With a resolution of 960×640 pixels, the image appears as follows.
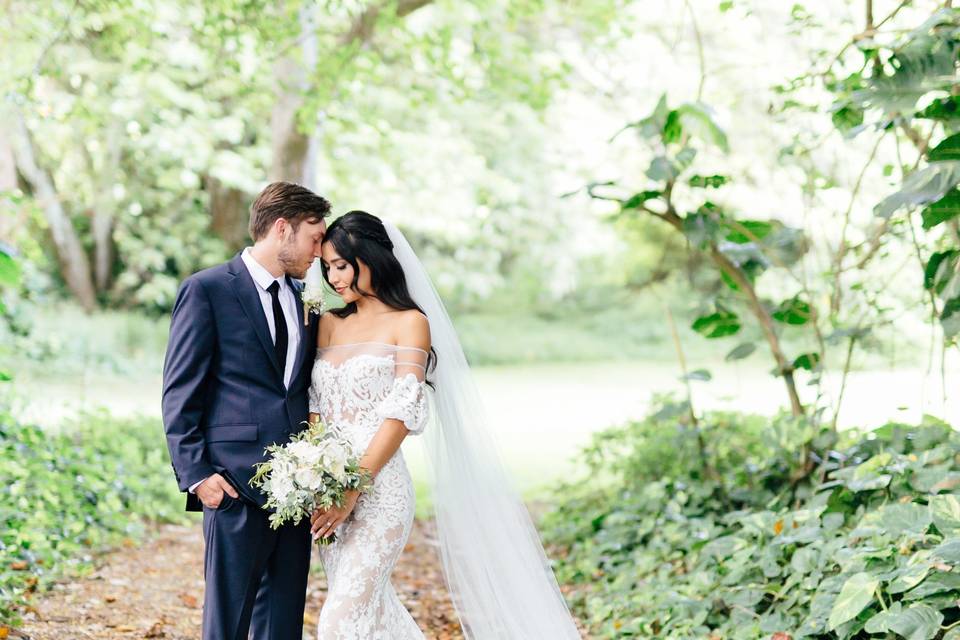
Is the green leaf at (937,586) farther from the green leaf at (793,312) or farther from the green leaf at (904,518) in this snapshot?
the green leaf at (793,312)

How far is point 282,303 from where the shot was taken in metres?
3.42

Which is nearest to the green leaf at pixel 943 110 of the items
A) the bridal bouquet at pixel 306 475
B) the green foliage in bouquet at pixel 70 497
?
the bridal bouquet at pixel 306 475

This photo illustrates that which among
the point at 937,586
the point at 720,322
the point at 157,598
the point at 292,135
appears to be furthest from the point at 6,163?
→ the point at 937,586

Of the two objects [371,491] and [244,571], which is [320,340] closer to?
[371,491]

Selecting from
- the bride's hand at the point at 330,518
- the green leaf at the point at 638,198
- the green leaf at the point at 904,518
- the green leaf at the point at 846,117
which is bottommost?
the green leaf at the point at 904,518

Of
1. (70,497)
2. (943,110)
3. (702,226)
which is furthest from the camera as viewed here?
(70,497)

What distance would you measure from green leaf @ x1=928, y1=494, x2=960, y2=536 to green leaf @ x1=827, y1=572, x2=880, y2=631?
33 cm

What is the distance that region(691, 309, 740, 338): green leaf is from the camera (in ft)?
18.6

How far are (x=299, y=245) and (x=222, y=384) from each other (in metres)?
0.53

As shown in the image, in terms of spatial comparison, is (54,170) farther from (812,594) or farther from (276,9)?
(812,594)

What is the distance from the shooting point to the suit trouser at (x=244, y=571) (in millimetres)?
3137

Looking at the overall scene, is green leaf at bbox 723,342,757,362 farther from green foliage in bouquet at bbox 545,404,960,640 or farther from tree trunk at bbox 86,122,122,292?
tree trunk at bbox 86,122,122,292

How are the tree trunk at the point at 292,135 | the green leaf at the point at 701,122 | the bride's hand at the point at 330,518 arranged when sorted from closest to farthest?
the bride's hand at the point at 330,518, the green leaf at the point at 701,122, the tree trunk at the point at 292,135

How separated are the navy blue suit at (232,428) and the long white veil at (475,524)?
27.6 inches
